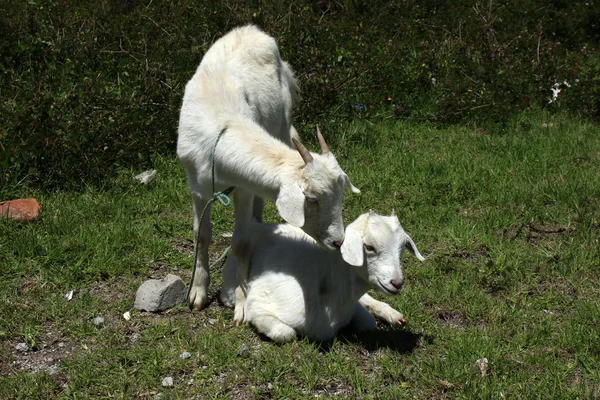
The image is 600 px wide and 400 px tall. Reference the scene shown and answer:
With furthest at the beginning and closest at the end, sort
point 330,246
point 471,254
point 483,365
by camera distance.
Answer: point 471,254 < point 330,246 < point 483,365

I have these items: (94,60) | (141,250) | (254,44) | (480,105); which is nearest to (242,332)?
(141,250)

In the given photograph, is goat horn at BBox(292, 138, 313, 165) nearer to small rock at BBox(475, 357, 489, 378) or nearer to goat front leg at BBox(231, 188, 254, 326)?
goat front leg at BBox(231, 188, 254, 326)

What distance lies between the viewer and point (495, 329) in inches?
163

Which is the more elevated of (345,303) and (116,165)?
(345,303)

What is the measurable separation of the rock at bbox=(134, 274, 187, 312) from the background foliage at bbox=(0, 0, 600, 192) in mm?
1953

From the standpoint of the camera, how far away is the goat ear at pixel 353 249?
3.63 metres

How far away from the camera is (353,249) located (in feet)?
12.1

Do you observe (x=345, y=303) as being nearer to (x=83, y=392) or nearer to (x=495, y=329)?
(x=495, y=329)

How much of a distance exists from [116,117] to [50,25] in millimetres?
1964

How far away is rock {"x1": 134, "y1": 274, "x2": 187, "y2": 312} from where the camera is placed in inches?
170

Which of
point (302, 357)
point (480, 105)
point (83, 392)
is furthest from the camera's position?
point (480, 105)

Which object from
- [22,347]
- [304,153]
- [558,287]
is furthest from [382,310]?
[22,347]

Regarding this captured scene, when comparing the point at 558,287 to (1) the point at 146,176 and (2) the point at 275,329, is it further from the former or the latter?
(1) the point at 146,176

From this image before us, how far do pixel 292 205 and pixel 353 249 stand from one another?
0.37m
